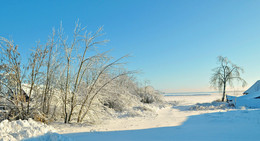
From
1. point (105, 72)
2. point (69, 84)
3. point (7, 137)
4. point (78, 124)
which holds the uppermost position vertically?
point (105, 72)

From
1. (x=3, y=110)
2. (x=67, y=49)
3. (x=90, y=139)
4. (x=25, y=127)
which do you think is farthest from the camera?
(x=67, y=49)

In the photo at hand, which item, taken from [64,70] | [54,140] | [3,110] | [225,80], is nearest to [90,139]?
[54,140]

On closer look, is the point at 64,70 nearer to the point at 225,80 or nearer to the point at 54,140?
the point at 54,140

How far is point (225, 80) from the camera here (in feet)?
80.0

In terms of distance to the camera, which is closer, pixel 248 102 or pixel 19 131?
pixel 19 131

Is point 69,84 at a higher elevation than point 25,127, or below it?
higher

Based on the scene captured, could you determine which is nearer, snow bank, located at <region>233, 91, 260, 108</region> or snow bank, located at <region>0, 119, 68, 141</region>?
snow bank, located at <region>0, 119, 68, 141</region>

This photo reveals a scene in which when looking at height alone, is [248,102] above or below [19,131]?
below

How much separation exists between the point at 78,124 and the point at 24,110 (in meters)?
2.11

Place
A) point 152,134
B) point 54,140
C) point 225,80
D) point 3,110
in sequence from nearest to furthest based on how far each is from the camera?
point 54,140
point 152,134
point 3,110
point 225,80

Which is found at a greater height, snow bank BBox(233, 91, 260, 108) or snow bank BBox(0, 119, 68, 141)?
snow bank BBox(0, 119, 68, 141)

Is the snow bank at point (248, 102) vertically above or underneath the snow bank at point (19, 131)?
underneath

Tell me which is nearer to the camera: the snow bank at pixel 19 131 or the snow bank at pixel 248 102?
the snow bank at pixel 19 131

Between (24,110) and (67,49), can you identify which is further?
(67,49)
